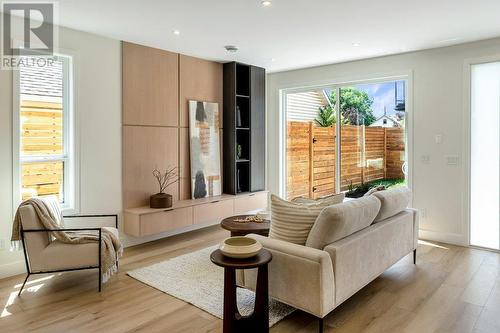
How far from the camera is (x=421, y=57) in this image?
493cm

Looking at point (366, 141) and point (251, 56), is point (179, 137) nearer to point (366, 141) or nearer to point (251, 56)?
point (251, 56)

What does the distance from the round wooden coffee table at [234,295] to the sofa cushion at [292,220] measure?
0.30m

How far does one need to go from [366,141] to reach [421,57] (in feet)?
4.74

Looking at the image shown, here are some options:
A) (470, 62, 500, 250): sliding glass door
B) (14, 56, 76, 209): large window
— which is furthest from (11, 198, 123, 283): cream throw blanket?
(470, 62, 500, 250): sliding glass door

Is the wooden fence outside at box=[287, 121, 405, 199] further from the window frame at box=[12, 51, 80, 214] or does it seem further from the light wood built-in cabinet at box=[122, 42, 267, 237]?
the window frame at box=[12, 51, 80, 214]

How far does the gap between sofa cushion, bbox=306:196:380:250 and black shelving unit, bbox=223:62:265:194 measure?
3.14 metres

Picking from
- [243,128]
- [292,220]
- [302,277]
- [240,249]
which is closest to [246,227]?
[292,220]

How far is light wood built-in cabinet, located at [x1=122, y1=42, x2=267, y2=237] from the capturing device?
460cm

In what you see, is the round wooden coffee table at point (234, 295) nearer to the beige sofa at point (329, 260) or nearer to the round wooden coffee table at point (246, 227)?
the beige sofa at point (329, 260)

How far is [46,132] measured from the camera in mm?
4012

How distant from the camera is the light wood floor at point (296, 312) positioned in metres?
2.66

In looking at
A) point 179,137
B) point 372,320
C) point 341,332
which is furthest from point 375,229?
point 179,137

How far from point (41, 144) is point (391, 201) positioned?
3672mm

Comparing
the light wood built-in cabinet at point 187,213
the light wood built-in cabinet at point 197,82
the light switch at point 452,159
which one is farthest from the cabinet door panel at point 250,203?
the light switch at point 452,159
